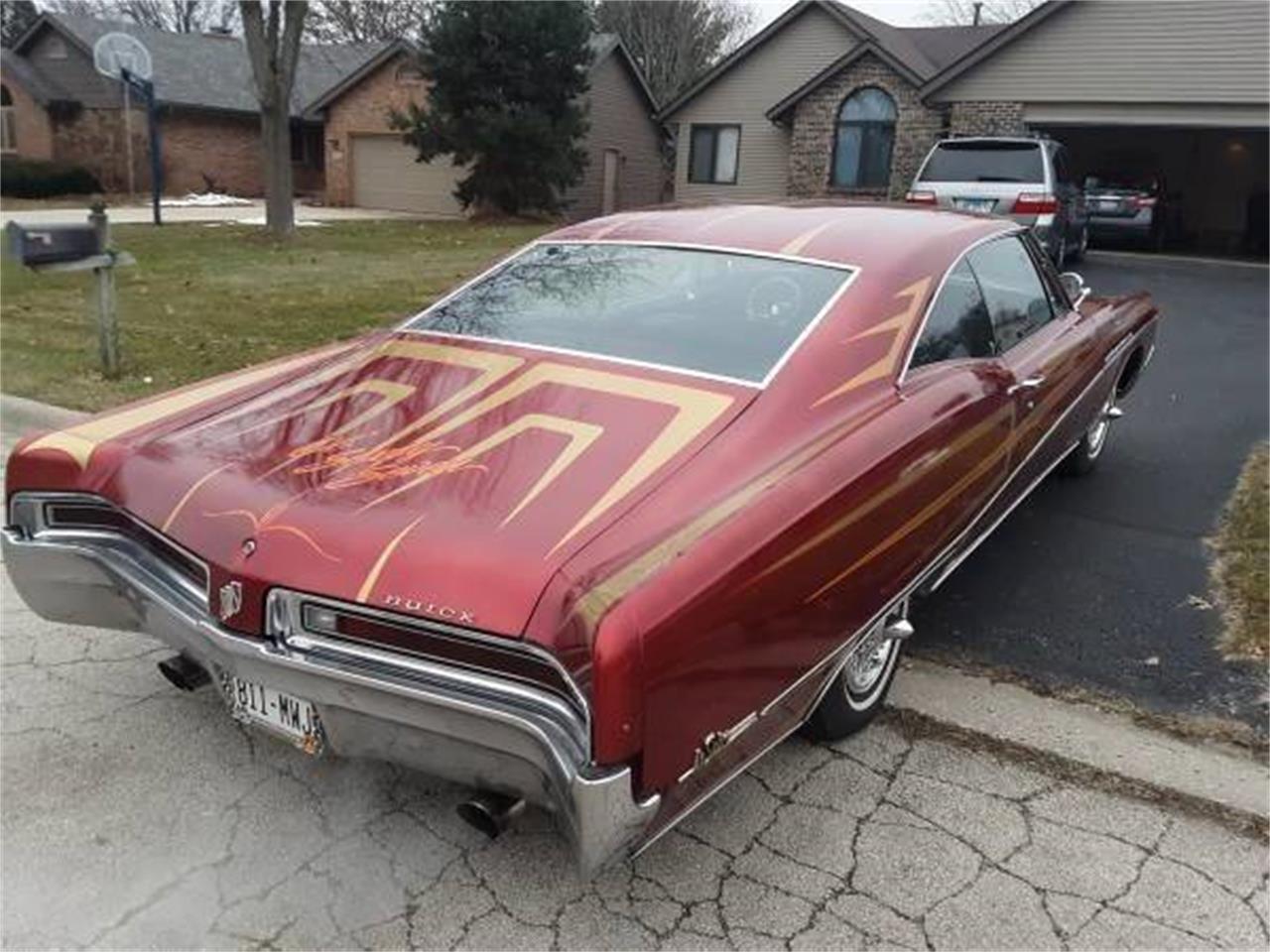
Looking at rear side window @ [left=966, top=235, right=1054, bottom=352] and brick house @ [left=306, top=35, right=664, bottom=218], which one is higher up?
brick house @ [left=306, top=35, right=664, bottom=218]

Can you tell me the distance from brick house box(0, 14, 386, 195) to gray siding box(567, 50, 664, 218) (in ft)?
29.2

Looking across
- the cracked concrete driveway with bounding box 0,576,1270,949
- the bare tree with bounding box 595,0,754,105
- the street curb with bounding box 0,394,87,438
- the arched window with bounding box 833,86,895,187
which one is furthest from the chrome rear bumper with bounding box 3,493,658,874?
the bare tree with bounding box 595,0,754,105

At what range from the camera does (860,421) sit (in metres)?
2.76

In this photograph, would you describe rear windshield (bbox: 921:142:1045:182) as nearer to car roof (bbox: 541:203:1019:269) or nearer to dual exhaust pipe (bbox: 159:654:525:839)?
car roof (bbox: 541:203:1019:269)

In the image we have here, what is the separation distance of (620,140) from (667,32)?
11.9m

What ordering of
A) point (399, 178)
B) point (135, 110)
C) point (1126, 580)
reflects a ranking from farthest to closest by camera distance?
point (135, 110) → point (399, 178) → point (1126, 580)

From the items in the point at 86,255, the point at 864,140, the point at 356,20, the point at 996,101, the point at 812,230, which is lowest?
the point at 86,255

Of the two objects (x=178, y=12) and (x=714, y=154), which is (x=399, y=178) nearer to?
(x=714, y=154)

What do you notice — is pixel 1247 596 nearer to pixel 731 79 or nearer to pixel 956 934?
pixel 956 934

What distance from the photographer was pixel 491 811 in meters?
2.21

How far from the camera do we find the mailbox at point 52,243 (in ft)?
19.1

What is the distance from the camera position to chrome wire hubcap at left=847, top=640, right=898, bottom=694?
297cm

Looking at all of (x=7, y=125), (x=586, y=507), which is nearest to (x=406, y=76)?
(x=7, y=125)

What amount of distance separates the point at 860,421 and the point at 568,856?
51.5 inches
